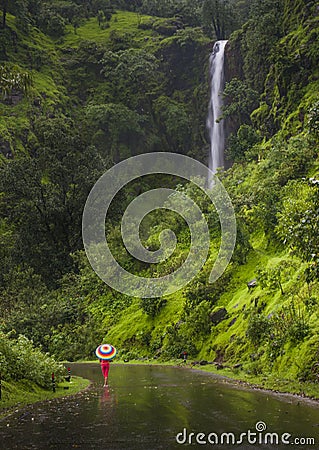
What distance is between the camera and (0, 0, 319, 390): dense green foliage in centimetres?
2041

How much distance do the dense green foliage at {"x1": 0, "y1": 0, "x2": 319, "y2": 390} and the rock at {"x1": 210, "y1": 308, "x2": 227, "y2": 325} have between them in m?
0.05

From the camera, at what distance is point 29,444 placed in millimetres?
8336

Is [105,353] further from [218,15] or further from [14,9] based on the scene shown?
[14,9]

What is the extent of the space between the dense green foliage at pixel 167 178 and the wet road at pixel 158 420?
314cm

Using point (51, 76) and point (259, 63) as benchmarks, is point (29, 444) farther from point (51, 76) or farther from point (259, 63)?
point (51, 76)

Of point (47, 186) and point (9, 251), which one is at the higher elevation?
point (47, 186)

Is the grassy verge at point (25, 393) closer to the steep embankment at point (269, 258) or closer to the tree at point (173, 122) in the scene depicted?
the steep embankment at point (269, 258)

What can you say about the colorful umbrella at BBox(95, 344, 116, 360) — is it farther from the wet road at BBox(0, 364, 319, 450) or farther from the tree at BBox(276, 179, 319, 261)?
the tree at BBox(276, 179, 319, 261)

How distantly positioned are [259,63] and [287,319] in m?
33.1

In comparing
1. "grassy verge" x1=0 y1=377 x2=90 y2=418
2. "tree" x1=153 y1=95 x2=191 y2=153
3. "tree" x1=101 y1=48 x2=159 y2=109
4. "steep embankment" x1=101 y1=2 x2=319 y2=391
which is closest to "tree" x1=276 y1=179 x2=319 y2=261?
"steep embankment" x1=101 y1=2 x2=319 y2=391

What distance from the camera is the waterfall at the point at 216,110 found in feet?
158

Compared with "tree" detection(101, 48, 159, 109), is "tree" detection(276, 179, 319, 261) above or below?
below

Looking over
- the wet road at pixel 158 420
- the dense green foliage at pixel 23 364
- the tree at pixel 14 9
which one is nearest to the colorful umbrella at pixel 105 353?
the wet road at pixel 158 420

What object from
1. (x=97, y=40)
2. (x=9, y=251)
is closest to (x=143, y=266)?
(x=9, y=251)
